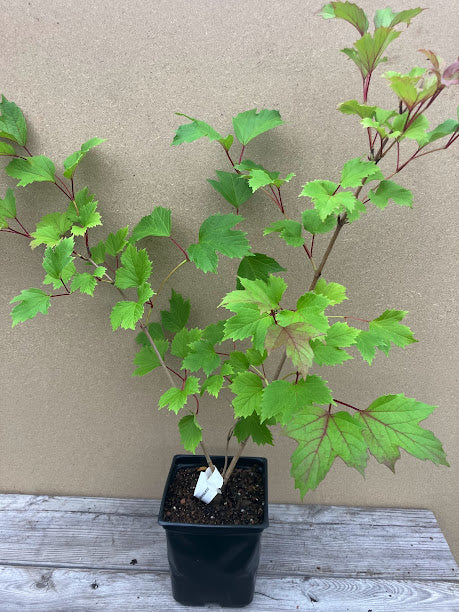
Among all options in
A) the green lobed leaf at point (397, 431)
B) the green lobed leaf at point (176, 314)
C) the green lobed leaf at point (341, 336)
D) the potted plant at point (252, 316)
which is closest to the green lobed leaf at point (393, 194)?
the potted plant at point (252, 316)

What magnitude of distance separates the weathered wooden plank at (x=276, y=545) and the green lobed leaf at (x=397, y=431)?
43 cm

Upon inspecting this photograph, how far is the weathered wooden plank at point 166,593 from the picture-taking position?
0.84 meters

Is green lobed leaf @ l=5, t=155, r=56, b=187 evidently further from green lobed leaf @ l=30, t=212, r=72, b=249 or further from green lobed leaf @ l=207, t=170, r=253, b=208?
green lobed leaf @ l=207, t=170, r=253, b=208

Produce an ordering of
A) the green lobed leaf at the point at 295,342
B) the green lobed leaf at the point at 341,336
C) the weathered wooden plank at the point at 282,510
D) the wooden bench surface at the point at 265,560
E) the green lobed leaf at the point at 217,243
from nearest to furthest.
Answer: the green lobed leaf at the point at 295,342
the green lobed leaf at the point at 341,336
the green lobed leaf at the point at 217,243
the wooden bench surface at the point at 265,560
the weathered wooden plank at the point at 282,510

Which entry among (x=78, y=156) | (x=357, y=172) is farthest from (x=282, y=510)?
(x=78, y=156)

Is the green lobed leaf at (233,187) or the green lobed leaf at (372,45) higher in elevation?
the green lobed leaf at (372,45)

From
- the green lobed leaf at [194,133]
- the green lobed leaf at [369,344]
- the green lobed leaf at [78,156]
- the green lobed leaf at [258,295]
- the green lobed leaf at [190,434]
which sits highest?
the green lobed leaf at [194,133]

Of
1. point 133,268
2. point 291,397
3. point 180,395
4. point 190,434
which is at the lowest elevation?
point 190,434

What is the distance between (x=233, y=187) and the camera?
810 millimetres

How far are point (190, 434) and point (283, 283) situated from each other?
15.2 inches

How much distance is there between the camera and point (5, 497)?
111cm

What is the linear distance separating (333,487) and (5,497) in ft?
2.90

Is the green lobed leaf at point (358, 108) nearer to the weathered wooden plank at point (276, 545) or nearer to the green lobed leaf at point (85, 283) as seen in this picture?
the green lobed leaf at point (85, 283)

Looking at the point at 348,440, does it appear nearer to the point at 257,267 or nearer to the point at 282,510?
the point at 257,267
